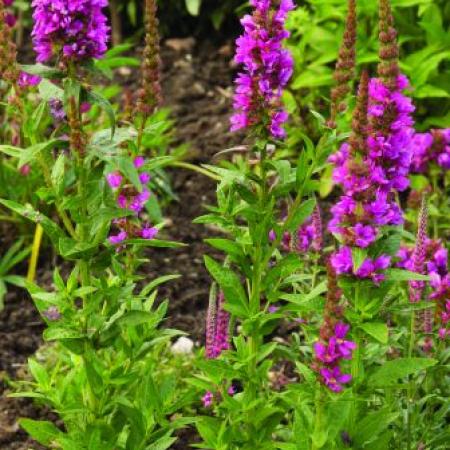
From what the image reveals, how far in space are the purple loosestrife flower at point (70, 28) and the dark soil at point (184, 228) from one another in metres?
1.31

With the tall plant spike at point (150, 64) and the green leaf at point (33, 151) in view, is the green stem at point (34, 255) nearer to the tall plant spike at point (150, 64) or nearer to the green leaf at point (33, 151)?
the tall plant spike at point (150, 64)

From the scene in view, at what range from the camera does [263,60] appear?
7.97 feet

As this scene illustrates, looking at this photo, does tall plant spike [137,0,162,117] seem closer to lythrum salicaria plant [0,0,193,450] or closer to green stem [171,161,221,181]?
lythrum salicaria plant [0,0,193,450]

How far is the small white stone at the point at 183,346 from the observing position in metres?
4.12

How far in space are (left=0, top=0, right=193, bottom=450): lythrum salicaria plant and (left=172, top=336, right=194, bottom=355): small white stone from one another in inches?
37.4

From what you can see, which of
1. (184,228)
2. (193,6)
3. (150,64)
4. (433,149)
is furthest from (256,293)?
(193,6)

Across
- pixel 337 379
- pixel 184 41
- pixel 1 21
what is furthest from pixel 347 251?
pixel 184 41

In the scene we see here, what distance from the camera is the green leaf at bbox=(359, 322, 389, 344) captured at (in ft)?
7.95

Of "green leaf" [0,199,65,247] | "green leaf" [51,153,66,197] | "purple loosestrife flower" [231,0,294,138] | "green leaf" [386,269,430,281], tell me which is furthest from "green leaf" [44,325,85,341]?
"green leaf" [386,269,430,281]

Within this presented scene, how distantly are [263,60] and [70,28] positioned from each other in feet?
1.54

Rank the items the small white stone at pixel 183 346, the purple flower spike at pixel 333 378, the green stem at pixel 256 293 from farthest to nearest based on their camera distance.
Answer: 1. the small white stone at pixel 183 346
2. the green stem at pixel 256 293
3. the purple flower spike at pixel 333 378

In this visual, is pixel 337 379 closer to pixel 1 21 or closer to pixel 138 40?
pixel 1 21

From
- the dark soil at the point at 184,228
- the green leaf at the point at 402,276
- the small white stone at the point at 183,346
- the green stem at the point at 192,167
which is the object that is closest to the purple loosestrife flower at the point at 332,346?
the green leaf at the point at 402,276

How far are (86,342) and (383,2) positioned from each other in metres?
1.17
